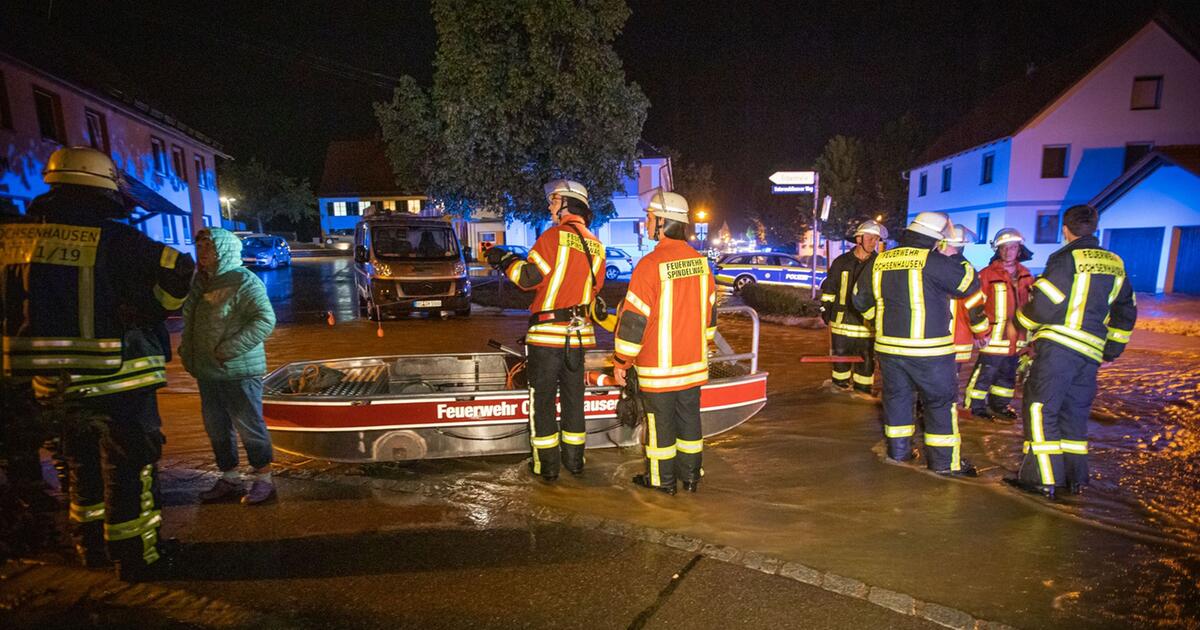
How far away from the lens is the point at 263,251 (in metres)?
28.4

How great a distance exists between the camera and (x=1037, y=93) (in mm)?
23812

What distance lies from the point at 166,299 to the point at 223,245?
99 centimetres

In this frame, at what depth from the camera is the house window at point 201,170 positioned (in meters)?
26.3

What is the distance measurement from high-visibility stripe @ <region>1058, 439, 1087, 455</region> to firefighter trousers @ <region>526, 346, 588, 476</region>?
3356mm

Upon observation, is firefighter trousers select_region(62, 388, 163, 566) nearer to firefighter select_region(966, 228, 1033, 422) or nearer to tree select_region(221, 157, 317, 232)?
firefighter select_region(966, 228, 1033, 422)

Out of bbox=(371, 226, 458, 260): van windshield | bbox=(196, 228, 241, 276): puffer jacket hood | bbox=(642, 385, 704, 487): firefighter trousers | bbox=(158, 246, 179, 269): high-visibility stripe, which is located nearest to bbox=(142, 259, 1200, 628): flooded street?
bbox=(642, 385, 704, 487): firefighter trousers

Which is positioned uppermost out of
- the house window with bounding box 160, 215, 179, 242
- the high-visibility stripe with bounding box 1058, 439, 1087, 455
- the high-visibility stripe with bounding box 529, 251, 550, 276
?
the house window with bounding box 160, 215, 179, 242

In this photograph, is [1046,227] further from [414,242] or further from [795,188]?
[414,242]

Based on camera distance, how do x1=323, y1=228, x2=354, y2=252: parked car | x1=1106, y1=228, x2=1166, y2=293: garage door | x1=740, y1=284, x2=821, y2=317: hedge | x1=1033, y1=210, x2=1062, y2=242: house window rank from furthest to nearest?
x1=323, y1=228, x2=354, y2=252: parked car, x1=1033, y1=210, x2=1062, y2=242: house window, x1=1106, y1=228, x2=1166, y2=293: garage door, x1=740, y1=284, x2=821, y2=317: hedge

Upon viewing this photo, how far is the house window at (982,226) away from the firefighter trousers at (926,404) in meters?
24.1

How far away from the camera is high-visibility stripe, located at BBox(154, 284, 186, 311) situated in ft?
10.4

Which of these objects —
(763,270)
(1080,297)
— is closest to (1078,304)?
(1080,297)

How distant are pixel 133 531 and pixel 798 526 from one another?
3.77 metres

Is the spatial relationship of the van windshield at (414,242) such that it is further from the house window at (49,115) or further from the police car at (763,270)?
the house window at (49,115)
